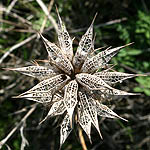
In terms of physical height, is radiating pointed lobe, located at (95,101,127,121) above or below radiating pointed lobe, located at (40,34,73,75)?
below

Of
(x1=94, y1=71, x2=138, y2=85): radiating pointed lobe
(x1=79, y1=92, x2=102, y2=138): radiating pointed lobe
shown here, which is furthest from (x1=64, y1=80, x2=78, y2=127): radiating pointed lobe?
(x1=94, y1=71, x2=138, y2=85): radiating pointed lobe

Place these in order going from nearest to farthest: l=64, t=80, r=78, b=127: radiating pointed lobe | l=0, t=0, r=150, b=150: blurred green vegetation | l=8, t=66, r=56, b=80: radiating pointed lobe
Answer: l=64, t=80, r=78, b=127: radiating pointed lobe → l=8, t=66, r=56, b=80: radiating pointed lobe → l=0, t=0, r=150, b=150: blurred green vegetation

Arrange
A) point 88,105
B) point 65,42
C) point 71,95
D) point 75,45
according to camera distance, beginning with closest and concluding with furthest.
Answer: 1. point 71,95
2. point 88,105
3. point 65,42
4. point 75,45

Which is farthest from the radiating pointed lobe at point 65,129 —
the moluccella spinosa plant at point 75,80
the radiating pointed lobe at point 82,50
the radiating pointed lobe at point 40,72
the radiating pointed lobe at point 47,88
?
the radiating pointed lobe at point 82,50

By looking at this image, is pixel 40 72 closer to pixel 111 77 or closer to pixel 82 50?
pixel 82 50

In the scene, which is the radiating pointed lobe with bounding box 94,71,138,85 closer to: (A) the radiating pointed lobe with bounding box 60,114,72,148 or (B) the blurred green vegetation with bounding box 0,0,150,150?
(A) the radiating pointed lobe with bounding box 60,114,72,148

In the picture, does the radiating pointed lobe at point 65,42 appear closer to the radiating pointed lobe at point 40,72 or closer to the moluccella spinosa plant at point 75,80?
the moluccella spinosa plant at point 75,80

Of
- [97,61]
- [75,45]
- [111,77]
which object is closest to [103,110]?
[111,77]

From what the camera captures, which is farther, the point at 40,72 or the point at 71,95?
the point at 40,72
